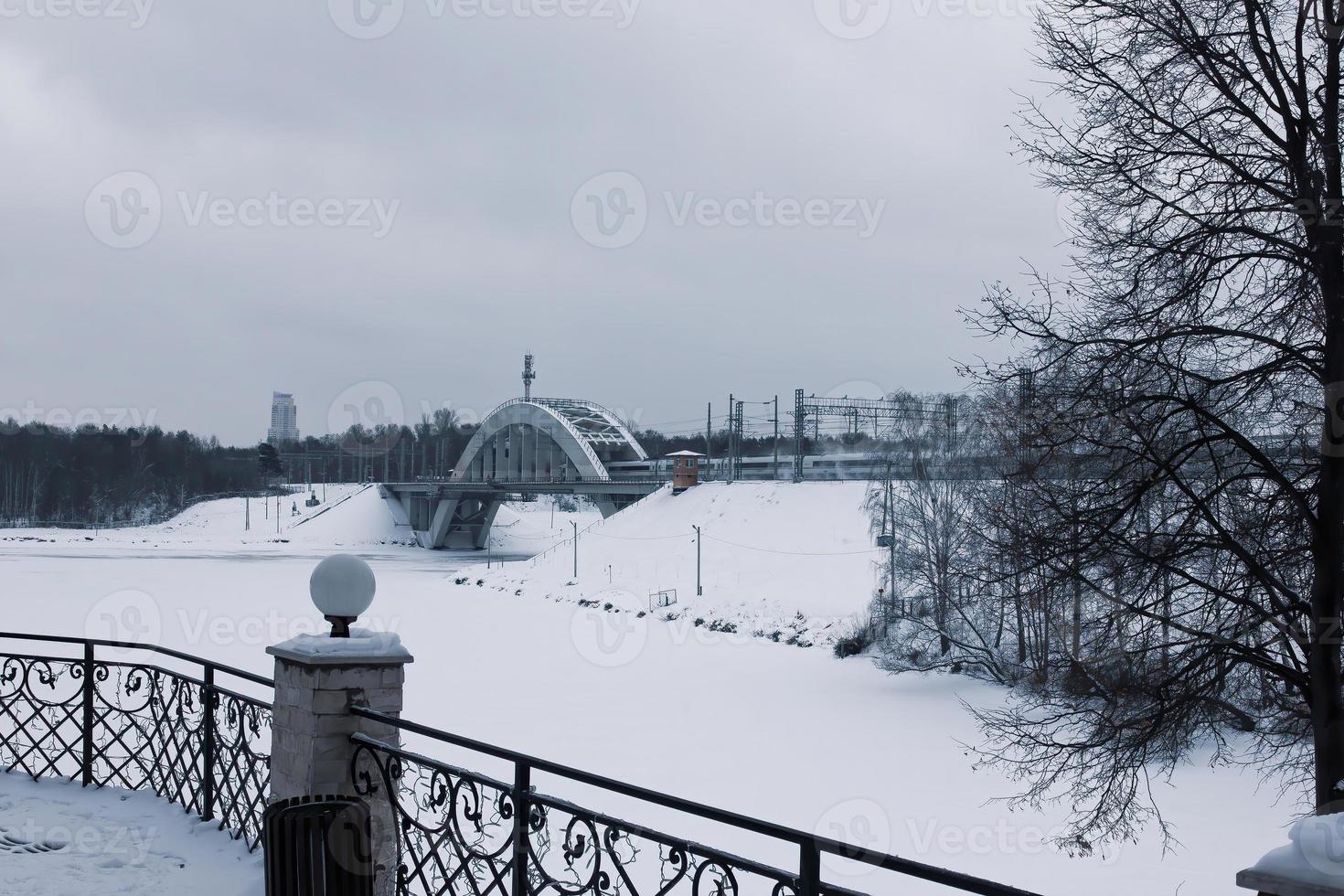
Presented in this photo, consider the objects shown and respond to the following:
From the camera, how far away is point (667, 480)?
182 feet

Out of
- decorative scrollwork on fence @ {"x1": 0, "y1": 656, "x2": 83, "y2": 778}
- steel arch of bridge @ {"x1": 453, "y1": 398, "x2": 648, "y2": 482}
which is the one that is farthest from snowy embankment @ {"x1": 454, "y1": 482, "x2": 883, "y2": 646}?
decorative scrollwork on fence @ {"x1": 0, "y1": 656, "x2": 83, "y2": 778}

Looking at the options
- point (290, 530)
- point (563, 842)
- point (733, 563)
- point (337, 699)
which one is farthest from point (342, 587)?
point (290, 530)

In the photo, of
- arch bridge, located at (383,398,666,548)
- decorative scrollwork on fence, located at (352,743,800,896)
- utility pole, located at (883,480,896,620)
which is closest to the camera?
decorative scrollwork on fence, located at (352,743,800,896)

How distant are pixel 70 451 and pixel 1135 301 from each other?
356 feet

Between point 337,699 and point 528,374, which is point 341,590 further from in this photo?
point 528,374

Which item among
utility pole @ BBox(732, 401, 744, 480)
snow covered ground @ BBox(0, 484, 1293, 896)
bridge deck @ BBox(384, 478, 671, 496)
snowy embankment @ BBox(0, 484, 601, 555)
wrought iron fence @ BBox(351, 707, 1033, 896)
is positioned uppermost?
utility pole @ BBox(732, 401, 744, 480)

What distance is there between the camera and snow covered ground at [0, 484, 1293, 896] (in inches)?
500

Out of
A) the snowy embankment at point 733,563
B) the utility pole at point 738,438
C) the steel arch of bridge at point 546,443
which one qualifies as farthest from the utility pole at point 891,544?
the steel arch of bridge at point 546,443

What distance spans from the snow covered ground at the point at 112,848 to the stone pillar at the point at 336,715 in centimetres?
75

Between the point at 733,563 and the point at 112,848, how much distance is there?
114 ft

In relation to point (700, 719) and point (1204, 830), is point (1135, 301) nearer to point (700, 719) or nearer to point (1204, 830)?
point (1204, 830)

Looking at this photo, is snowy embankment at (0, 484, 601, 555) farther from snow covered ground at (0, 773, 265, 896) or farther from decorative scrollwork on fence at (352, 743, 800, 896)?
decorative scrollwork on fence at (352, 743, 800, 896)

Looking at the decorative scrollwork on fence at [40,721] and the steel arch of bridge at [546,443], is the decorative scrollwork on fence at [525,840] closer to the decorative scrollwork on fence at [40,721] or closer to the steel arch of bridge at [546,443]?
the decorative scrollwork on fence at [40,721]

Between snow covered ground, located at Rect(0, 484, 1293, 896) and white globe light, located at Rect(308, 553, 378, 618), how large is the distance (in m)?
2.20
